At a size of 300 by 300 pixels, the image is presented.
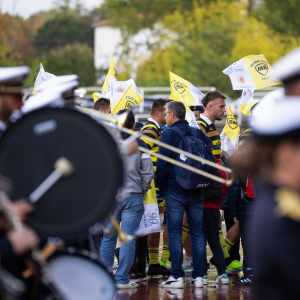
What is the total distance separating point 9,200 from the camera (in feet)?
8.71

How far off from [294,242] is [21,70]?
5.86ft

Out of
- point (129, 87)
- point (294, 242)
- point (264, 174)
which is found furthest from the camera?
point (129, 87)

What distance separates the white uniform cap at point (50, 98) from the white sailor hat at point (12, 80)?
105 millimetres

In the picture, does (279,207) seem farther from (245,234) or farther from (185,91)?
(185,91)

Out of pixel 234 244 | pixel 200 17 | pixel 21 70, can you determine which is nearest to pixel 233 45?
pixel 200 17

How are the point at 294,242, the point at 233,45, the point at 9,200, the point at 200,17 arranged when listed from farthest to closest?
the point at 200,17
the point at 233,45
the point at 9,200
the point at 294,242

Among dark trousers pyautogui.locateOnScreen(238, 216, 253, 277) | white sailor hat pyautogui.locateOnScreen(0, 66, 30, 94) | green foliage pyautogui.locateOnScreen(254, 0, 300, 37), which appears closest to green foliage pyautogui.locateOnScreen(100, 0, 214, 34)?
green foliage pyautogui.locateOnScreen(254, 0, 300, 37)

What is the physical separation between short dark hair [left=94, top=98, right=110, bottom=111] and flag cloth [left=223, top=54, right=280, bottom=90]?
2.05 metres

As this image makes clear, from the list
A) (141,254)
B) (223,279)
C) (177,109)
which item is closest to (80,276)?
(177,109)

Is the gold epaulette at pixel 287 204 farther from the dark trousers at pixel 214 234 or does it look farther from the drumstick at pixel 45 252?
the dark trousers at pixel 214 234

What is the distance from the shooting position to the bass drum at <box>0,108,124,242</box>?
270 cm

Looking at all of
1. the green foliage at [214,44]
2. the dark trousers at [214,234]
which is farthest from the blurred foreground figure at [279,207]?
the green foliage at [214,44]

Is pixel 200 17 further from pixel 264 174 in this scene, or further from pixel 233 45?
pixel 264 174

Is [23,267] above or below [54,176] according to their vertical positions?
below
